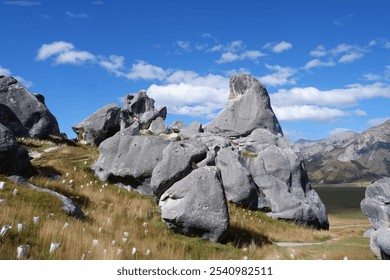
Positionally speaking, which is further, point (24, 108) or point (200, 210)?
point (24, 108)

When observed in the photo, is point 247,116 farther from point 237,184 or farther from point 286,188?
point 237,184

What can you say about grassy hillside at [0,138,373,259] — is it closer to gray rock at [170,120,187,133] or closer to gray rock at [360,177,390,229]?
gray rock at [360,177,390,229]

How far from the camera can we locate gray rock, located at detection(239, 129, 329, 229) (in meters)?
30.2

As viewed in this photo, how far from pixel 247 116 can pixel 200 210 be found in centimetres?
5534

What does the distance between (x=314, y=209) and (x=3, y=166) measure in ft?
83.0

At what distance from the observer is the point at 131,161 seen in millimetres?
24484

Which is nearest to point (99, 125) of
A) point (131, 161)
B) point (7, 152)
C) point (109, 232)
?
point (131, 161)

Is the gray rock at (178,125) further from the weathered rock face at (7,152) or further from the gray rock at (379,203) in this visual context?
the weathered rock face at (7,152)

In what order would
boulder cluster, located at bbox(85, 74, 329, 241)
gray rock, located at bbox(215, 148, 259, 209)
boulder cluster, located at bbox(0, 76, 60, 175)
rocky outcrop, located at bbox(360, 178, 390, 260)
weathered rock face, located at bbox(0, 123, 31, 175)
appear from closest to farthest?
boulder cluster, located at bbox(85, 74, 329, 241) → weathered rock face, located at bbox(0, 123, 31, 175) → rocky outcrop, located at bbox(360, 178, 390, 260) → gray rock, located at bbox(215, 148, 259, 209) → boulder cluster, located at bbox(0, 76, 60, 175)

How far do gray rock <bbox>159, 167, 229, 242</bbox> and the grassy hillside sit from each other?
442 millimetres

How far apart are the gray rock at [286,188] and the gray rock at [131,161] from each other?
424 inches

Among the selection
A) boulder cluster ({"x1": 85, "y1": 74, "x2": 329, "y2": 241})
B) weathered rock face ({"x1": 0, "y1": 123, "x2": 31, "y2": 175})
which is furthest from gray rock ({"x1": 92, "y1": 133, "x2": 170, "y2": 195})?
weathered rock face ({"x1": 0, "y1": 123, "x2": 31, "y2": 175})

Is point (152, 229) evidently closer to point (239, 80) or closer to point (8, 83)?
point (8, 83)
